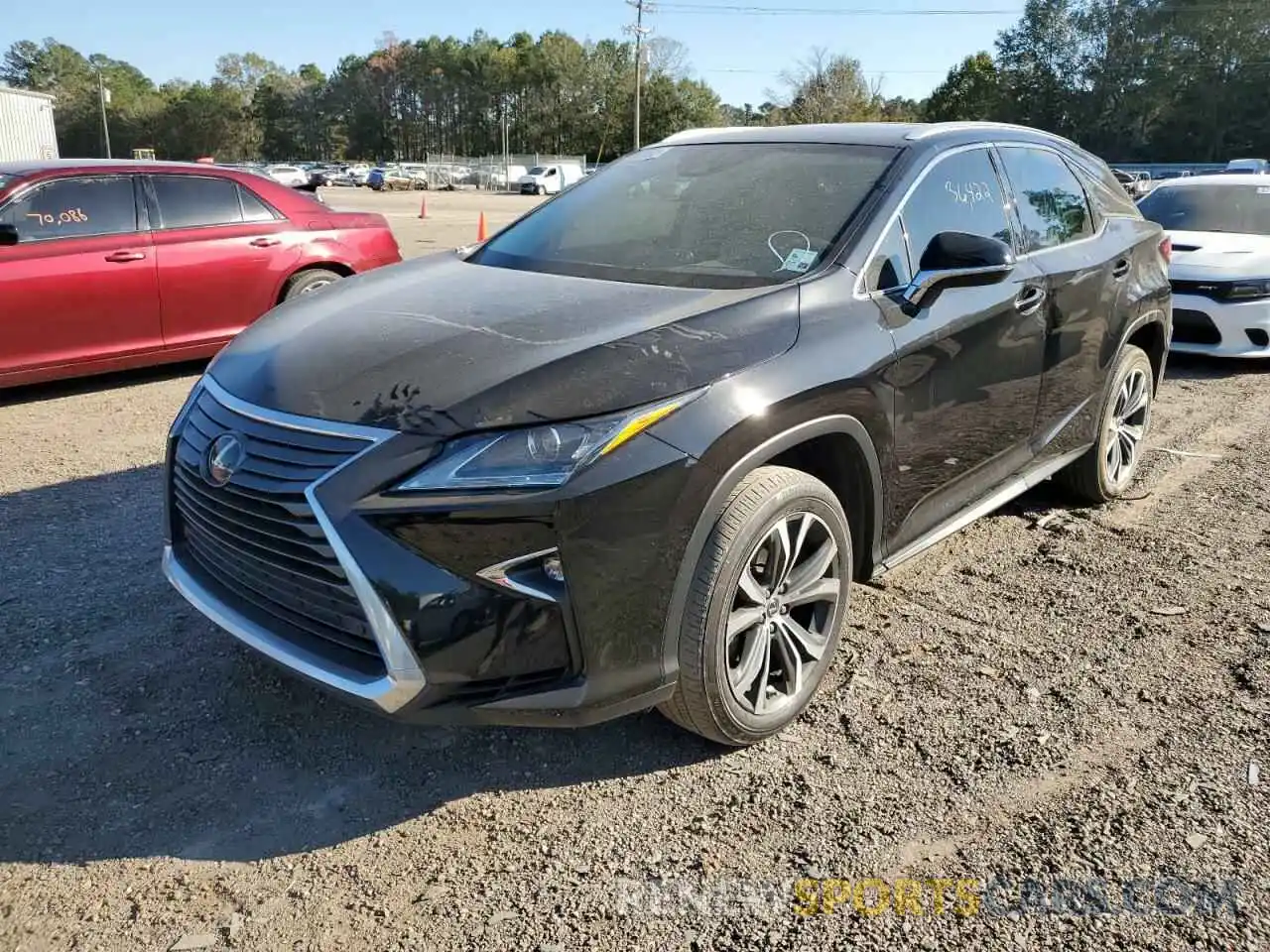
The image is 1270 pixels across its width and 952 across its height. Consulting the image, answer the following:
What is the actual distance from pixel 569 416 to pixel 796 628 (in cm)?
103

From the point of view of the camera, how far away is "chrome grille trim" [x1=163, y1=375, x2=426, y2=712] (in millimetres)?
2277

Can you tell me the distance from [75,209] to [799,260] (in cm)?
564

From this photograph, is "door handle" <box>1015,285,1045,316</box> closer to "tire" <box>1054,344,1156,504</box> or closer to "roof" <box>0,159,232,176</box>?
"tire" <box>1054,344,1156,504</box>

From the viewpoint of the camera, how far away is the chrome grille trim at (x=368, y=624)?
2.28 meters

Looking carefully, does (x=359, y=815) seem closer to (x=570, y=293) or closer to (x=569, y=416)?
(x=569, y=416)

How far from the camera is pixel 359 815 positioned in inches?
103

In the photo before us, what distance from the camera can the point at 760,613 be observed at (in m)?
2.76

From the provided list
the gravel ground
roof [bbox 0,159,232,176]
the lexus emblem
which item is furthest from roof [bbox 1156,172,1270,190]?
the lexus emblem

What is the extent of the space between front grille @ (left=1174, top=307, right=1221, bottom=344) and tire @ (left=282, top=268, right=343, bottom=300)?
6829 mm

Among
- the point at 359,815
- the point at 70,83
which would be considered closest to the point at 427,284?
the point at 359,815

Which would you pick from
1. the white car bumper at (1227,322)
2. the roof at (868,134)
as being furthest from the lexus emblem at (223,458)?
the white car bumper at (1227,322)

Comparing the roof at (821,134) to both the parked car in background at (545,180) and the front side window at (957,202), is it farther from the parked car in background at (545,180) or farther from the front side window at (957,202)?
the parked car in background at (545,180)

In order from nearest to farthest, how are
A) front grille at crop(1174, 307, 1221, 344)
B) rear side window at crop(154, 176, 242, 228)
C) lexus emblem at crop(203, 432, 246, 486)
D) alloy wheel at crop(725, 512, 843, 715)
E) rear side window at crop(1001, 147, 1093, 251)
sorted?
lexus emblem at crop(203, 432, 246, 486), alloy wheel at crop(725, 512, 843, 715), rear side window at crop(1001, 147, 1093, 251), rear side window at crop(154, 176, 242, 228), front grille at crop(1174, 307, 1221, 344)

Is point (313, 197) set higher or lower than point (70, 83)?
lower
